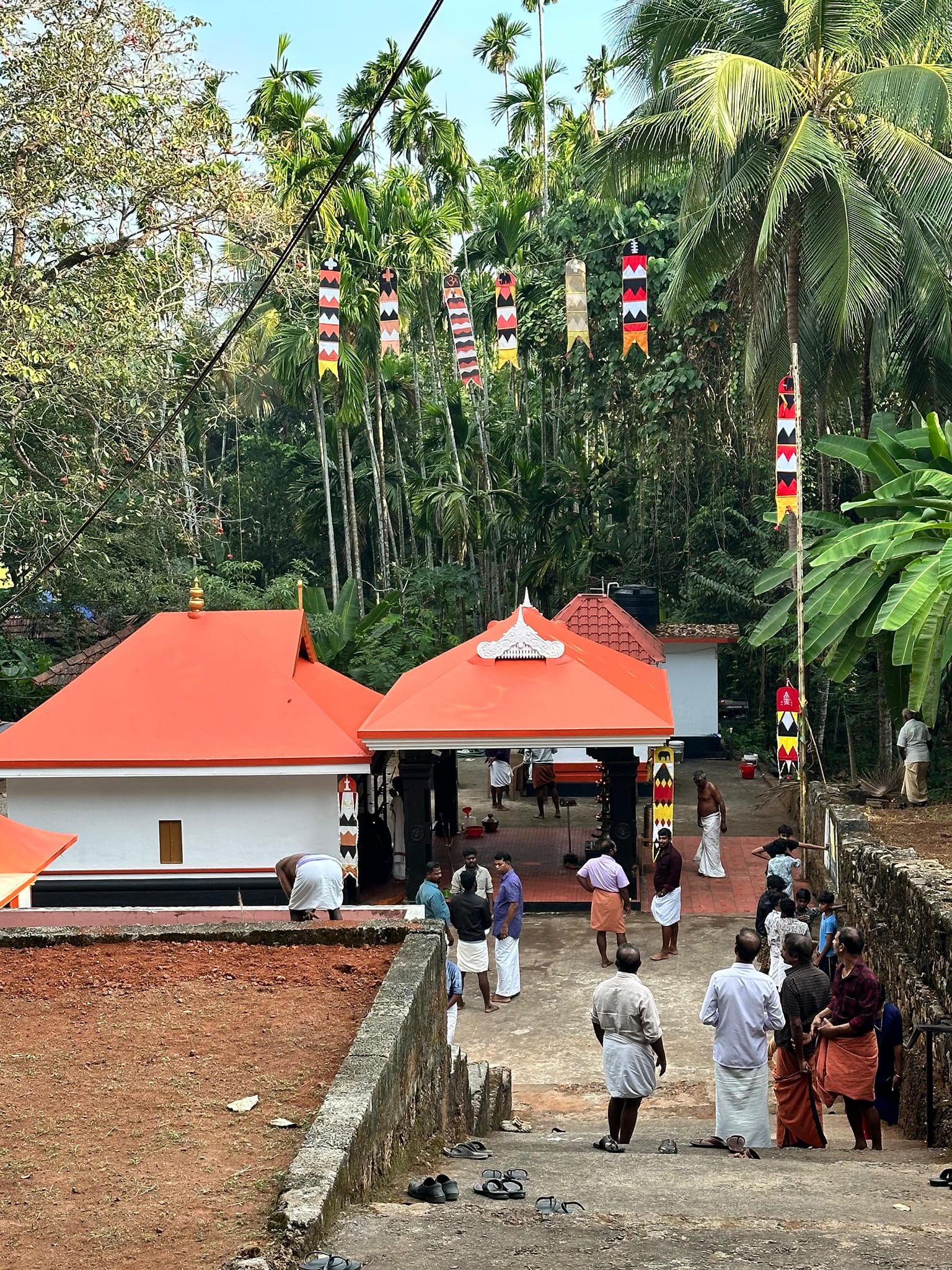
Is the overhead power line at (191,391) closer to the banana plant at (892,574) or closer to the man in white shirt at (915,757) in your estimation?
the banana plant at (892,574)

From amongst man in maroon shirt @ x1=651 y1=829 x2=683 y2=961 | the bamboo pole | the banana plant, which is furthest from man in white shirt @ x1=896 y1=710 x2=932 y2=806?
man in maroon shirt @ x1=651 y1=829 x2=683 y2=961

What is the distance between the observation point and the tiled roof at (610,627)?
22625 millimetres

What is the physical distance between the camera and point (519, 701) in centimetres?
1533

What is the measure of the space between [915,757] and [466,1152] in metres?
9.68

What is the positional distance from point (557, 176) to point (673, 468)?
30.0 feet

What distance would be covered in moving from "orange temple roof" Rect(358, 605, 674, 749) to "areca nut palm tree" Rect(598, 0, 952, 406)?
17.5 ft

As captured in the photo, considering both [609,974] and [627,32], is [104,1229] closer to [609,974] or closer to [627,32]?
[609,974]

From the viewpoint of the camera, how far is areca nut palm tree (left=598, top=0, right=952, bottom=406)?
58.1ft

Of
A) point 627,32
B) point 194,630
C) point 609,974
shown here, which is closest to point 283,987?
point 609,974

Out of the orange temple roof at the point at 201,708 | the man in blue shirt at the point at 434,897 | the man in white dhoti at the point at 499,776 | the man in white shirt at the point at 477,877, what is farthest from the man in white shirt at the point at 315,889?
the man in white dhoti at the point at 499,776

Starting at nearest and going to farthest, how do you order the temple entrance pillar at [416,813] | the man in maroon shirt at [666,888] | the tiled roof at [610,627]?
the man in maroon shirt at [666,888]
the temple entrance pillar at [416,813]
the tiled roof at [610,627]

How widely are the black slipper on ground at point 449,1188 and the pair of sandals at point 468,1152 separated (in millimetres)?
1204

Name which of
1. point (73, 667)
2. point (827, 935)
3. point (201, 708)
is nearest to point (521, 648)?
point (201, 708)

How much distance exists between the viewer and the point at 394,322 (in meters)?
23.7
